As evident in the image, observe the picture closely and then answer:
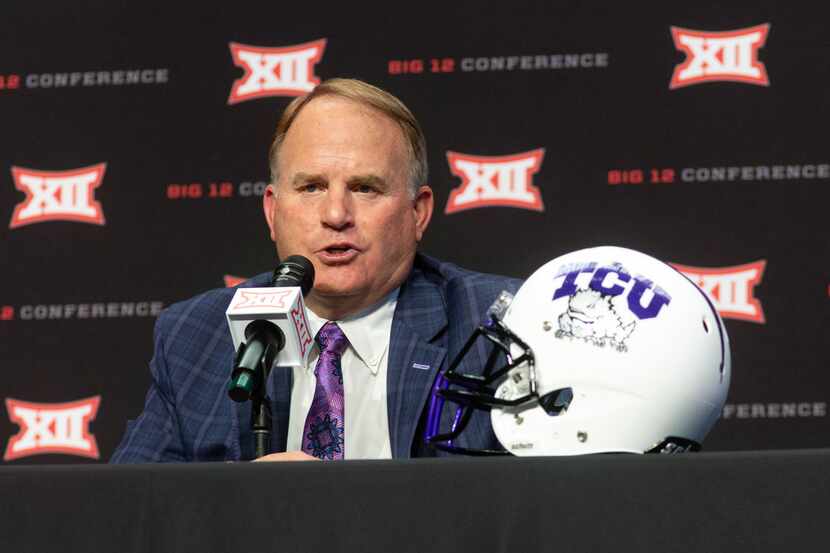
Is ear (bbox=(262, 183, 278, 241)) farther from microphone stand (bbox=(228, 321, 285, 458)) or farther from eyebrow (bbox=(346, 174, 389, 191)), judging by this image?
microphone stand (bbox=(228, 321, 285, 458))

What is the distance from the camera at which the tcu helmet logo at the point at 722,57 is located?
7.85 ft

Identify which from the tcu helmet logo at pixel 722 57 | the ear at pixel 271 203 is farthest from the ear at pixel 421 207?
the tcu helmet logo at pixel 722 57

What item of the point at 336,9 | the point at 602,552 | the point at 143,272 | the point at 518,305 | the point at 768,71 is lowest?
the point at 602,552

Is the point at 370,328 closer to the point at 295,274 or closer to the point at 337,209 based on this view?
the point at 337,209

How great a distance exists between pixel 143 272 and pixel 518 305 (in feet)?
4.35

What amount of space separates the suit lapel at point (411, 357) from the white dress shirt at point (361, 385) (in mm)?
26

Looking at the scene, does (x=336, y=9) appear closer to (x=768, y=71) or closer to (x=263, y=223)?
(x=263, y=223)

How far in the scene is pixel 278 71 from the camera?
253 cm

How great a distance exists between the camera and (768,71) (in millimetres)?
2387

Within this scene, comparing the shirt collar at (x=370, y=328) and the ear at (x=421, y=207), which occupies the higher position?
the ear at (x=421, y=207)

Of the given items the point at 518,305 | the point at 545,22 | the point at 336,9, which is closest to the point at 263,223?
the point at 336,9

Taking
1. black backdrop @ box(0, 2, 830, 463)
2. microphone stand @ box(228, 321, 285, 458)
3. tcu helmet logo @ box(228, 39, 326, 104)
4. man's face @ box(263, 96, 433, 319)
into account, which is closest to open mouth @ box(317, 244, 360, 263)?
man's face @ box(263, 96, 433, 319)

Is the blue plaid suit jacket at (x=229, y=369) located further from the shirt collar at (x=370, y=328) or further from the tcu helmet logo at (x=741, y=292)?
the tcu helmet logo at (x=741, y=292)

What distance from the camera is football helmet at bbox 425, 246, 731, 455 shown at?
4.24 feet
